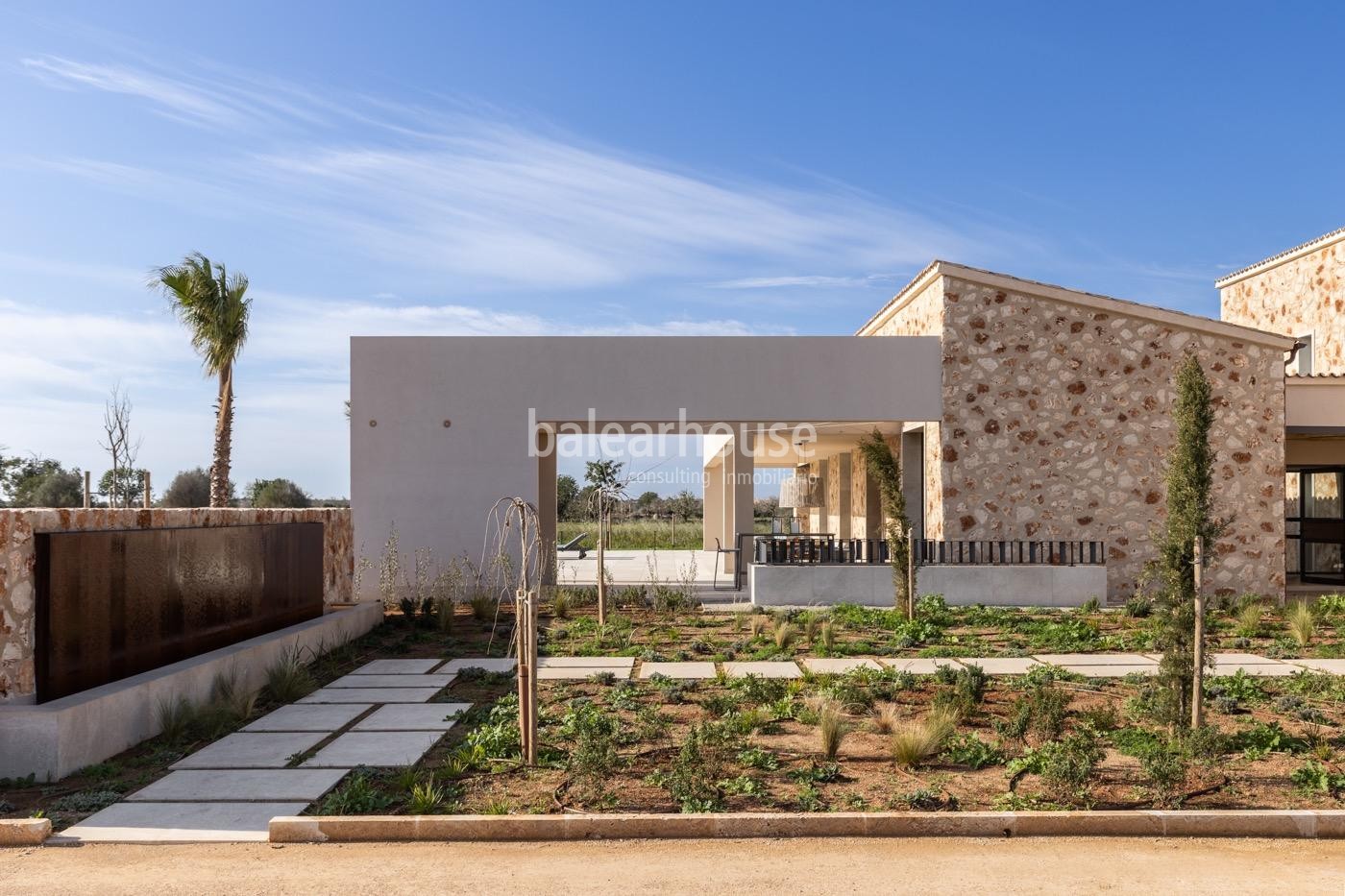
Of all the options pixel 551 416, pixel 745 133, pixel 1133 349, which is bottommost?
pixel 551 416

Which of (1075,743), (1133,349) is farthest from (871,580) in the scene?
(1075,743)

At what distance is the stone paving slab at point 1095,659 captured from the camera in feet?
32.6

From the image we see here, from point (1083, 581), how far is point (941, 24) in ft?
28.2

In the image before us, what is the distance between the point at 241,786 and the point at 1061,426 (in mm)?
13184

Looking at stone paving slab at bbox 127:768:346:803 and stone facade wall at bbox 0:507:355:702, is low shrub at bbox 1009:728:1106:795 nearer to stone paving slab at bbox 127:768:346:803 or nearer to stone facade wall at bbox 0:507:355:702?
stone paving slab at bbox 127:768:346:803

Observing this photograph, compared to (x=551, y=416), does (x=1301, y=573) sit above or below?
below

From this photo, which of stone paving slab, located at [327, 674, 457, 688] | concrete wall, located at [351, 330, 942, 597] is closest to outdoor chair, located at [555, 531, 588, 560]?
concrete wall, located at [351, 330, 942, 597]

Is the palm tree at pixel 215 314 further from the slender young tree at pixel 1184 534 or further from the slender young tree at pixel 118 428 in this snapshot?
the slender young tree at pixel 1184 534

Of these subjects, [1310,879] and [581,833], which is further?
[581,833]

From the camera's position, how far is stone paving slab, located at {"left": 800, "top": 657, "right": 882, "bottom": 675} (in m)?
9.35

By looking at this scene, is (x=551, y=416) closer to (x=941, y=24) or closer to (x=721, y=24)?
(x=721, y=24)

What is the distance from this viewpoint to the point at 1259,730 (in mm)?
6633

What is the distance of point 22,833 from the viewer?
4.95 meters

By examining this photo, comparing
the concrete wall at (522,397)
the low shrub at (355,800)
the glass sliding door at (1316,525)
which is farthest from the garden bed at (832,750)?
the glass sliding door at (1316,525)
